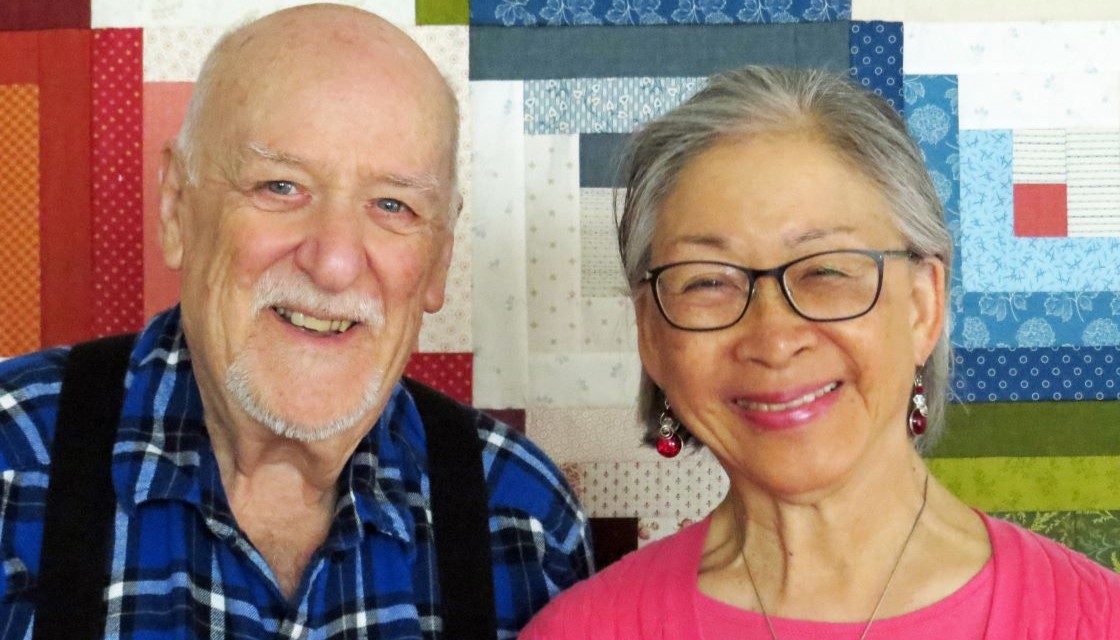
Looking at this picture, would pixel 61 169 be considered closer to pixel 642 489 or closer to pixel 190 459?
pixel 190 459

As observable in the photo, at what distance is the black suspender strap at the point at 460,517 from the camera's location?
1.75 m

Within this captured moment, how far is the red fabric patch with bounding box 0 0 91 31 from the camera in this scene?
252 centimetres

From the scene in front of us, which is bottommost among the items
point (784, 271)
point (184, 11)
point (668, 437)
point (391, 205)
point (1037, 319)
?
point (668, 437)

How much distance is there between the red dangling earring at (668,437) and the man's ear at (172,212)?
0.75 m

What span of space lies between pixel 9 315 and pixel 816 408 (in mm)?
1791

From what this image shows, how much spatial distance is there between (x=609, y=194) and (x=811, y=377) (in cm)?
114

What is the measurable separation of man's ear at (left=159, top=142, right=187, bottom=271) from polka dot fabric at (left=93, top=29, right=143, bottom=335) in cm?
71

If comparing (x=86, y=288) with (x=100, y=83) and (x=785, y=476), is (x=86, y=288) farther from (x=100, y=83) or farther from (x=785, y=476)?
(x=785, y=476)

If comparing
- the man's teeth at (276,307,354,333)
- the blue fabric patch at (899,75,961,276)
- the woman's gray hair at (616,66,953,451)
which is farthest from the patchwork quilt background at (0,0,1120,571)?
the woman's gray hair at (616,66,953,451)

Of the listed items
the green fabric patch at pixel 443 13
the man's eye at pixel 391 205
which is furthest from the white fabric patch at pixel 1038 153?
the man's eye at pixel 391 205

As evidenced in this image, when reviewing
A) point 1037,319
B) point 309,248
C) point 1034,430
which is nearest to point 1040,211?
point 1037,319

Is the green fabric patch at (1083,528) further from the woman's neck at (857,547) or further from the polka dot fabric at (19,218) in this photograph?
the polka dot fabric at (19,218)

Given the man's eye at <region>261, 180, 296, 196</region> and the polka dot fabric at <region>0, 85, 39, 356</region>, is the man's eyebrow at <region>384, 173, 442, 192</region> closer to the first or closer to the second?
the man's eye at <region>261, 180, 296, 196</region>

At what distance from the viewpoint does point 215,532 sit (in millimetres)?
1702
